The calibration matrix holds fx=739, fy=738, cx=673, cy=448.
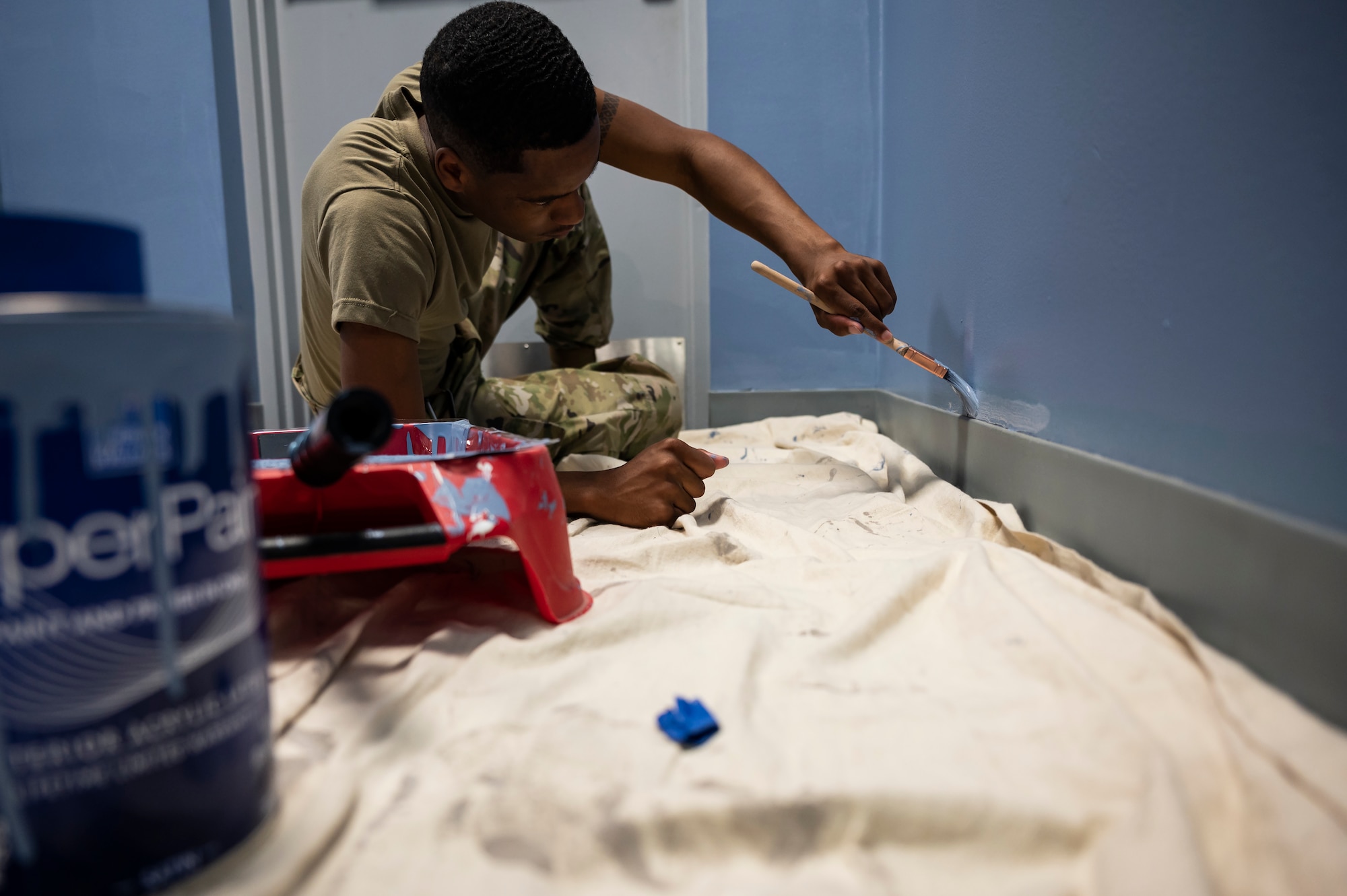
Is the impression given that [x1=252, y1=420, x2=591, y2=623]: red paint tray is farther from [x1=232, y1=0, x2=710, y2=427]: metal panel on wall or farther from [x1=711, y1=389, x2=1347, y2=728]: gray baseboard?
[x1=232, y1=0, x2=710, y2=427]: metal panel on wall

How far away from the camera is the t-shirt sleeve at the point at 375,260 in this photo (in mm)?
764

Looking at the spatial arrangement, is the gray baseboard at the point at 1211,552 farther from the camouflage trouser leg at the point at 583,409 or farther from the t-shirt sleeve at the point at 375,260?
the t-shirt sleeve at the point at 375,260

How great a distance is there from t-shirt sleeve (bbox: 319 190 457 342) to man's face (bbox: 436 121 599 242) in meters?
0.07

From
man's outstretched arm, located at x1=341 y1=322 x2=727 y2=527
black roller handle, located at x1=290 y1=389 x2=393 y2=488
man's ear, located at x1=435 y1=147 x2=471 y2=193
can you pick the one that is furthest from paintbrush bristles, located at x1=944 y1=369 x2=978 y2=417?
black roller handle, located at x1=290 y1=389 x2=393 y2=488

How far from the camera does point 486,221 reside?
895 millimetres

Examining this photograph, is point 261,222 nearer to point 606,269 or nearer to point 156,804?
point 606,269

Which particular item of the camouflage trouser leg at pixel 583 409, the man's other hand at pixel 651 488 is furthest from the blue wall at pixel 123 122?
the man's other hand at pixel 651 488

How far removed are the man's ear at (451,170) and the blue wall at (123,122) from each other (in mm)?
1004

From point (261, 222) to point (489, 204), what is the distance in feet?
3.37

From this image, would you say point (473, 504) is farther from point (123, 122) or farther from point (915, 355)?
point (123, 122)

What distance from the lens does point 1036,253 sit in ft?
2.49

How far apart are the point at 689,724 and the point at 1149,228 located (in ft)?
Result: 1.65

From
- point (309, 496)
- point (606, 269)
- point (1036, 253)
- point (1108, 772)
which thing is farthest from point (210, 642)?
point (606, 269)

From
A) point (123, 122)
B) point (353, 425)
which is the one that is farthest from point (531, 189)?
point (123, 122)
